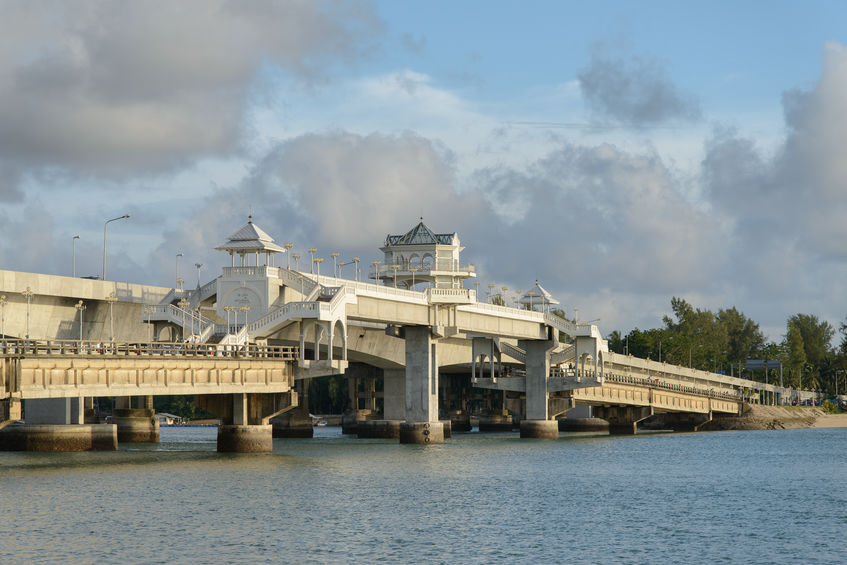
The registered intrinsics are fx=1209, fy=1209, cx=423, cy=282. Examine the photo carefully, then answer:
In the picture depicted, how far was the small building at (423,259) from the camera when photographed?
156 m

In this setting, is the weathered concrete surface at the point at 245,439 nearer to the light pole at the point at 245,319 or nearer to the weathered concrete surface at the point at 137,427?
the light pole at the point at 245,319

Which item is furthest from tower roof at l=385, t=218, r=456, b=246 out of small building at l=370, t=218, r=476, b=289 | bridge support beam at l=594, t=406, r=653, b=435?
bridge support beam at l=594, t=406, r=653, b=435

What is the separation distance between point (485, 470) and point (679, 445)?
46.7 metres

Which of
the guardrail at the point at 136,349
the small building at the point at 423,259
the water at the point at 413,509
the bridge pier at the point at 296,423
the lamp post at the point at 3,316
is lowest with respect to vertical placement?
the water at the point at 413,509

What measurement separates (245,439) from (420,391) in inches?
1051

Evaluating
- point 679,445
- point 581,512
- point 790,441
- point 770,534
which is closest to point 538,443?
point 679,445

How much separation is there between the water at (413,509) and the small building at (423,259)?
58.2 meters

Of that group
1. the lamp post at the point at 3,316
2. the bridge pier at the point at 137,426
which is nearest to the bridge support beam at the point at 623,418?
the bridge pier at the point at 137,426

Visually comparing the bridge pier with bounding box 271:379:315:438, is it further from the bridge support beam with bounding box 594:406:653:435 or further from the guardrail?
the guardrail

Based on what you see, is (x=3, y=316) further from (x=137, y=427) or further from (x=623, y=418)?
(x=623, y=418)

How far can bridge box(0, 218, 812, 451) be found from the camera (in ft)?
260

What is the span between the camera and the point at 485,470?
85125mm

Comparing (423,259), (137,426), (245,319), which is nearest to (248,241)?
(245,319)

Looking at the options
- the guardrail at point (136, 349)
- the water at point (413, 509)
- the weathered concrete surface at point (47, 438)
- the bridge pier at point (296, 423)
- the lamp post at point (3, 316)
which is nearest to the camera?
the water at point (413, 509)
